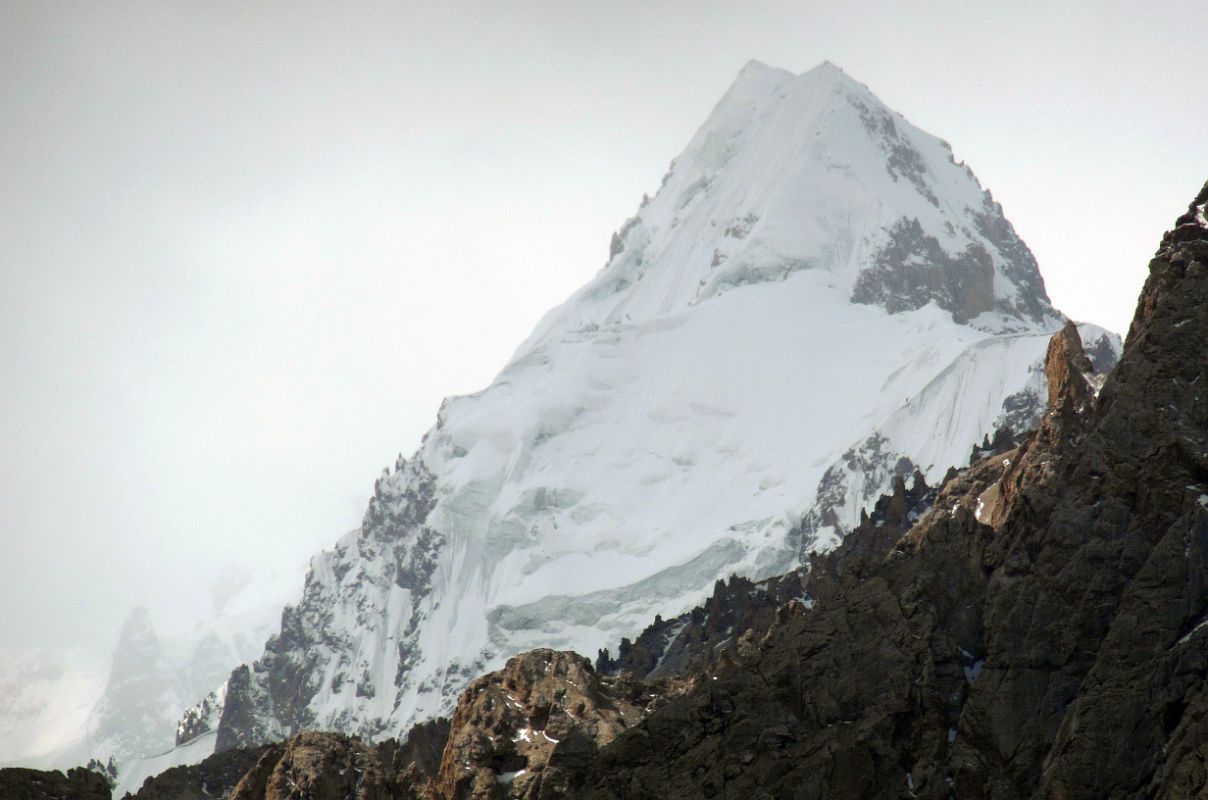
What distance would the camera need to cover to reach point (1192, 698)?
4788 cm

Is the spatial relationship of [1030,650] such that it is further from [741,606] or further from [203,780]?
[741,606]

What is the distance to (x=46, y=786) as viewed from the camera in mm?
62219

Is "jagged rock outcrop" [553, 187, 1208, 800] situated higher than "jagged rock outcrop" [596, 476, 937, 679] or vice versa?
"jagged rock outcrop" [596, 476, 937, 679]

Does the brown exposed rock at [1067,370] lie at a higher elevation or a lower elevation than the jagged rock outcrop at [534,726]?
higher

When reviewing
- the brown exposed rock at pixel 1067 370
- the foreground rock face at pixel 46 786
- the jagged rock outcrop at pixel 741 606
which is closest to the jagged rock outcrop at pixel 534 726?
the foreground rock face at pixel 46 786

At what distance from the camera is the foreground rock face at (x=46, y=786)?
61094 millimetres

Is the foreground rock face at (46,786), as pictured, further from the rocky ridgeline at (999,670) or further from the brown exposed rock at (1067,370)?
the brown exposed rock at (1067,370)

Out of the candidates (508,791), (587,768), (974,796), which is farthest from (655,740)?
(974,796)

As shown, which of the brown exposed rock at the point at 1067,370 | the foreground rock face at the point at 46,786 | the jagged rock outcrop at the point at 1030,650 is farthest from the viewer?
the brown exposed rock at the point at 1067,370

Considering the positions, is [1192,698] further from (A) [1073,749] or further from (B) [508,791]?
(B) [508,791]

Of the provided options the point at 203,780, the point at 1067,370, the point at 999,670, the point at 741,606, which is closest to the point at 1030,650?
the point at 999,670

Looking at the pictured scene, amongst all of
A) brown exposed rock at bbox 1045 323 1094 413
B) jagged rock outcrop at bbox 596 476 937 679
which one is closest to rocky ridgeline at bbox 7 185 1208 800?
brown exposed rock at bbox 1045 323 1094 413

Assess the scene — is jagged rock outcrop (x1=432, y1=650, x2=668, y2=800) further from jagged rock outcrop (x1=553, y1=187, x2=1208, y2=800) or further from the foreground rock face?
the foreground rock face

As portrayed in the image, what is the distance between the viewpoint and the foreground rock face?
200 feet
